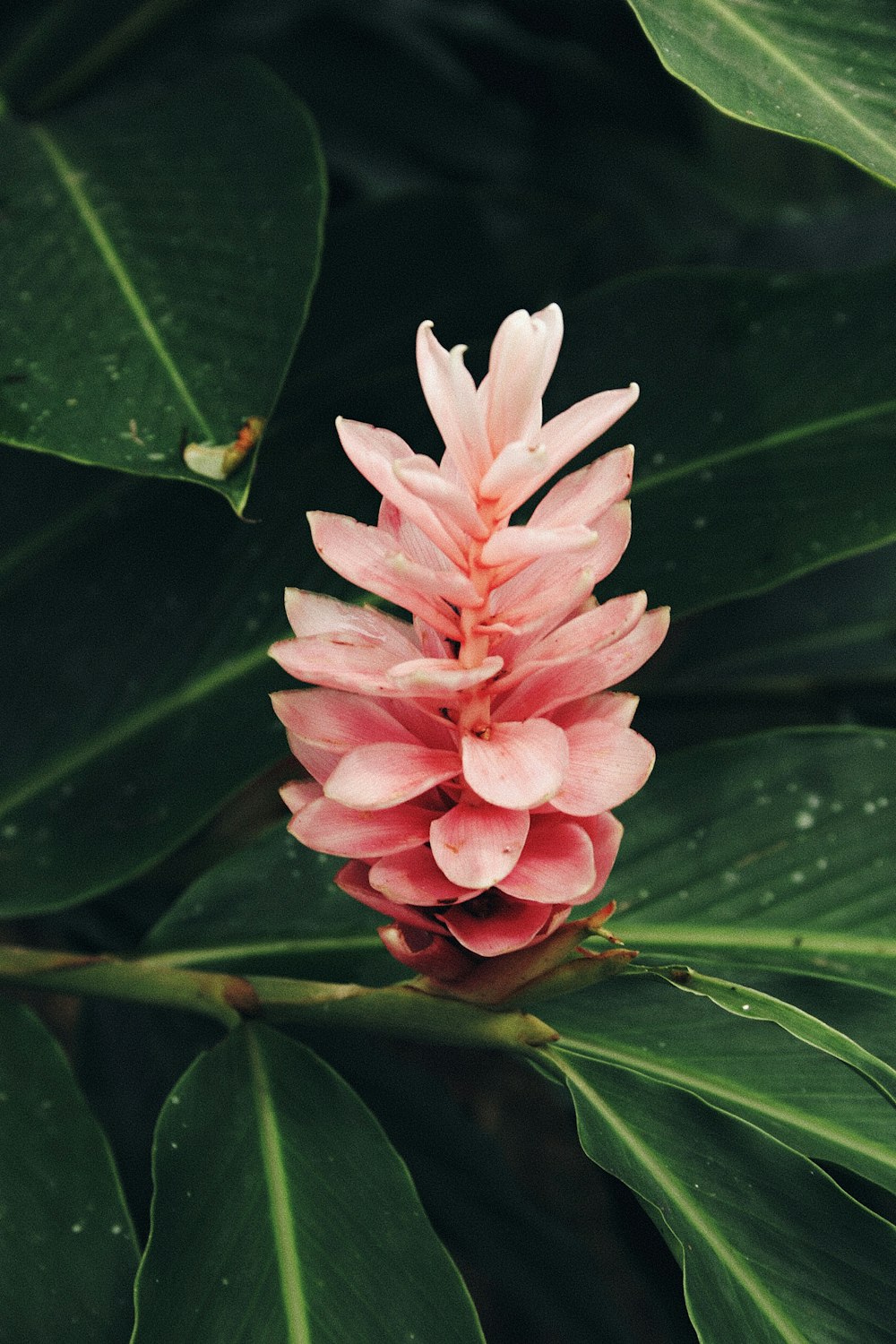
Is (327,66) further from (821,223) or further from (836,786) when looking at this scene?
(836,786)

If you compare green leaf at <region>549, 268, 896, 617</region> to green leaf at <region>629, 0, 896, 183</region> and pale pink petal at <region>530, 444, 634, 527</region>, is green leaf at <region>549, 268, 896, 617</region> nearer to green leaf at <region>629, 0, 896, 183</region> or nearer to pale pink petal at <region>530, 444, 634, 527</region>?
green leaf at <region>629, 0, 896, 183</region>

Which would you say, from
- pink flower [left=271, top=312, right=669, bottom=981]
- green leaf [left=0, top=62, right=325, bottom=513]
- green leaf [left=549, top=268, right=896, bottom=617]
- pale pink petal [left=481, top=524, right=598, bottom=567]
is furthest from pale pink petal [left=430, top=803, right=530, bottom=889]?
green leaf [left=549, top=268, right=896, bottom=617]

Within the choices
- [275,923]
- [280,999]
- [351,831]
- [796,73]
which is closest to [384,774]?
[351,831]

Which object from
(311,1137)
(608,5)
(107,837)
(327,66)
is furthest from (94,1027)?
(608,5)

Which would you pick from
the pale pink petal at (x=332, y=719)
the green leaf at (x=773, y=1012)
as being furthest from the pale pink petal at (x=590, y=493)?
the green leaf at (x=773, y=1012)

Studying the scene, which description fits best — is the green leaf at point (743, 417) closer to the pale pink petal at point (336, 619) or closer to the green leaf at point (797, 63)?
the green leaf at point (797, 63)

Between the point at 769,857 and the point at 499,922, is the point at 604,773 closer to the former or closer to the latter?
the point at 499,922
